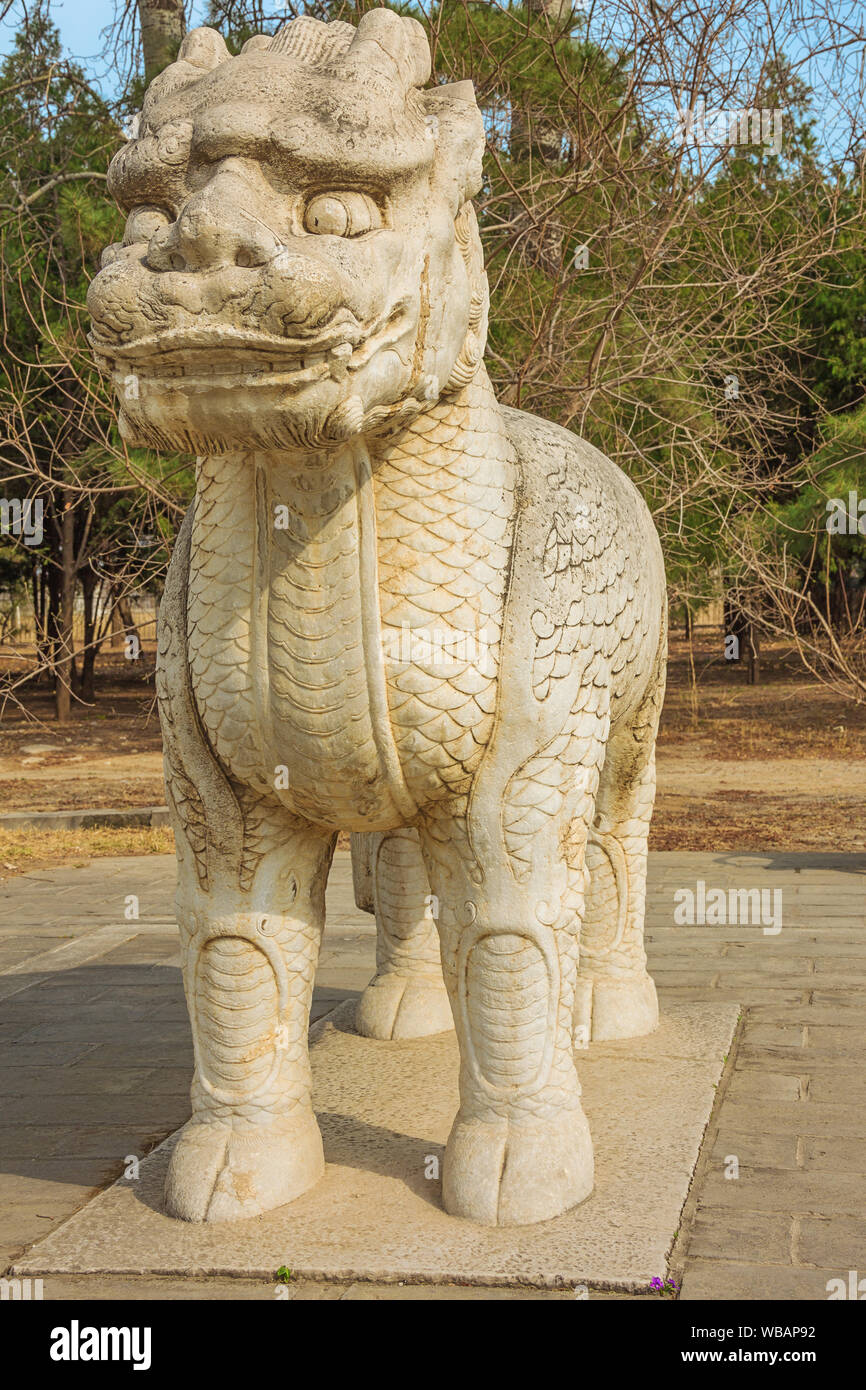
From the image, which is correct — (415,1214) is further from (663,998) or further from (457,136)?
(457,136)

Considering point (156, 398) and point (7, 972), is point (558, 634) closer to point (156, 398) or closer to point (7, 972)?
point (156, 398)

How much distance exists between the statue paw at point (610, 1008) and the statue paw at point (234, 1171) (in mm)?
1164

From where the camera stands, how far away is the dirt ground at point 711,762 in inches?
336

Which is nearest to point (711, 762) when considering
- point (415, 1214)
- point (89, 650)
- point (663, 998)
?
point (89, 650)

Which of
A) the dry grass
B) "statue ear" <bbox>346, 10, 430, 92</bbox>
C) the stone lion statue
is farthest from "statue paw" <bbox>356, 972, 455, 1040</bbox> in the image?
the dry grass

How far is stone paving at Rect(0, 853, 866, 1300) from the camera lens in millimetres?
2654

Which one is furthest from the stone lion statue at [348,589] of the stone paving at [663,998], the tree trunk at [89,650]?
the tree trunk at [89,650]

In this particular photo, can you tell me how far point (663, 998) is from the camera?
439 centimetres

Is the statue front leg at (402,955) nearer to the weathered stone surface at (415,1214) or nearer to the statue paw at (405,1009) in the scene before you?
the statue paw at (405,1009)

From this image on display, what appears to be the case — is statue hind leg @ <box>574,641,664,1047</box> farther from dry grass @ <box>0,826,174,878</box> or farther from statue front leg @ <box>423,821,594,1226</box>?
dry grass @ <box>0,826,174,878</box>

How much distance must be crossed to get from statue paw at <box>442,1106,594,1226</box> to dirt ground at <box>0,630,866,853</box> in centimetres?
334

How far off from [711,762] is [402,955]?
7.83 m

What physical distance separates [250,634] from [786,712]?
12.8 m

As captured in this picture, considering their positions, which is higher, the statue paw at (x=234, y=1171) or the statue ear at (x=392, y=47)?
the statue ear at (x=392, y=47)
